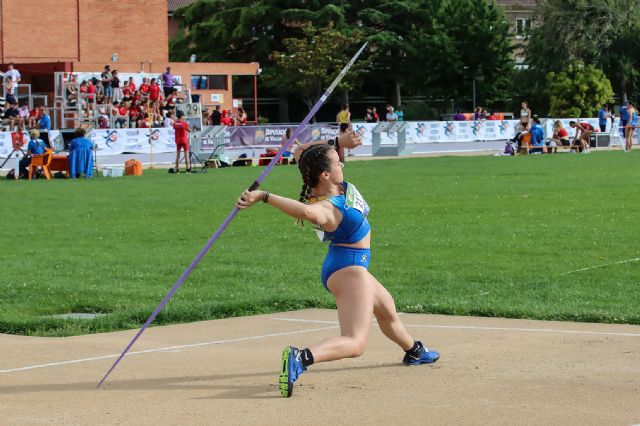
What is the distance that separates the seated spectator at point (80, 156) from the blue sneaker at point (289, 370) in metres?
28.2

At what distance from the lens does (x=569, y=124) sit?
56406 millimetres

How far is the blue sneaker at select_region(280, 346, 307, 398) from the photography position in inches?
272

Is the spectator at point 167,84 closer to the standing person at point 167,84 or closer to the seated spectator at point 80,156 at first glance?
the standing person at point 167,84

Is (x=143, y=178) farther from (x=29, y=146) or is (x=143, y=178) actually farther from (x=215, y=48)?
(x=215, y=48)

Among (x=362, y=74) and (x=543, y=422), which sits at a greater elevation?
(x=362, y=74)

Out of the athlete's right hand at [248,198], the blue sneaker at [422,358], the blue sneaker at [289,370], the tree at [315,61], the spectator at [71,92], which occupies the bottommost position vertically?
the blue sneaker at [422,358]

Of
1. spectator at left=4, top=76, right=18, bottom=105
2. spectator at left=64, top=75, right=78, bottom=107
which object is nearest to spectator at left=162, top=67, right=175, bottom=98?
spectator at left=64, top=75, right=78, bottom=107

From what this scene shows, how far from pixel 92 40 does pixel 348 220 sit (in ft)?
185

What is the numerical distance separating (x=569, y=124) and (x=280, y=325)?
48041 mm

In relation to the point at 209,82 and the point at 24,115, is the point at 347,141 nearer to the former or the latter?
the point at 24,115

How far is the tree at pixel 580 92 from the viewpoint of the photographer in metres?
68.9

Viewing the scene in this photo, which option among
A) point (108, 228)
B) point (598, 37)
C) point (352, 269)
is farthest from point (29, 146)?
point (598, 37)

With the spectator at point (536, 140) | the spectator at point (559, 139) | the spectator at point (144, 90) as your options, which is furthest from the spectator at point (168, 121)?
the spectator at point (559, 139)

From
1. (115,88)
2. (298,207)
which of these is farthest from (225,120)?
(298,207)
